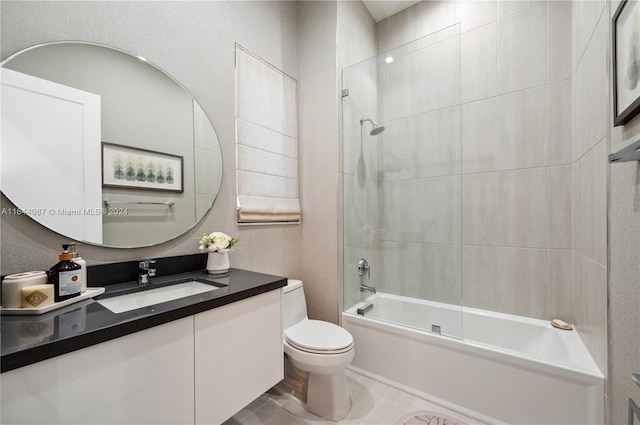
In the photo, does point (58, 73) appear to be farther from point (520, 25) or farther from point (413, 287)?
point (520, 25)

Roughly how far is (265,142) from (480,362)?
6.44ft

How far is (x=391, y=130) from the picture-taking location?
212cm

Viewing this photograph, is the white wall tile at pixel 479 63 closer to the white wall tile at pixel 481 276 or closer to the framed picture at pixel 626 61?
the framed picture at pixel 626 61

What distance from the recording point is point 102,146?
1.18 metres

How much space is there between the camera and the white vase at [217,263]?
1457 mm

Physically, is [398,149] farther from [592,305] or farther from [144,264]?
[144,264]

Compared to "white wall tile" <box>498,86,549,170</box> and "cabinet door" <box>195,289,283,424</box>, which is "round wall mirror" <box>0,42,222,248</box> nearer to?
"cabinet door" <box>195,289,283,424</box>

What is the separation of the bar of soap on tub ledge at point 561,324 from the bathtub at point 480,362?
43mm

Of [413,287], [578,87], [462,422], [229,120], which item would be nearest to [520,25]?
[578,87]

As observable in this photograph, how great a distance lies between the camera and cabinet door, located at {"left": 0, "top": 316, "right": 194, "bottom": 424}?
64 cm

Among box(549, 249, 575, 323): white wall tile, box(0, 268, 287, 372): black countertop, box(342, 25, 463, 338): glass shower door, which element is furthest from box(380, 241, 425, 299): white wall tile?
box(0, 268, 287, 372): black countertop

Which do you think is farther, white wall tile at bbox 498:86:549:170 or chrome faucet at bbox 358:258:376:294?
chrome faucet at bbox 358:258:376:294

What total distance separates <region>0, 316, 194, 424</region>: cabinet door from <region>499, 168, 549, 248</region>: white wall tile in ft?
7.19

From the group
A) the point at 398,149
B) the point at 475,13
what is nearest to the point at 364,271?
the point at 398,149
